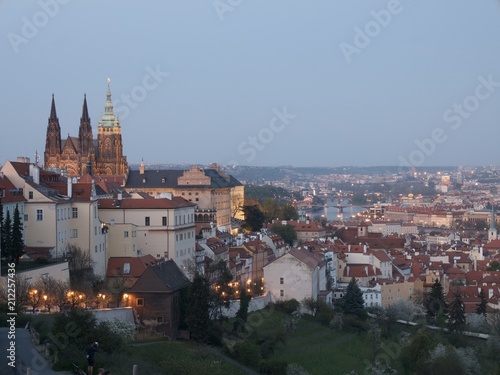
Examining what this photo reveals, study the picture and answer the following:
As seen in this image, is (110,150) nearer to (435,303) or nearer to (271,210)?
(271,210)

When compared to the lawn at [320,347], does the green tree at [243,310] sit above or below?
above

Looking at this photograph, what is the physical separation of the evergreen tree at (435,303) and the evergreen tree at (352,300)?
116 inches

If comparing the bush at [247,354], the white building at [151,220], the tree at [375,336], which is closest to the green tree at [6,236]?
the white building at [151,220]

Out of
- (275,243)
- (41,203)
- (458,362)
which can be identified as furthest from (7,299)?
(275,243)

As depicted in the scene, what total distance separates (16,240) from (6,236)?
0.29 m

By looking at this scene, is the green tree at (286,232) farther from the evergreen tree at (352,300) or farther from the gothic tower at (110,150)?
the gothic tower at (110,150)

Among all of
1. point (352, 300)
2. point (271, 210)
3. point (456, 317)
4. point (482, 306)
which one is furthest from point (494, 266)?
point (352, 300)

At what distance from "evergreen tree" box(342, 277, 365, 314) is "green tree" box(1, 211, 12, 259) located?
42.1 feet

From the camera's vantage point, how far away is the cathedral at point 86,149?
59062 mm

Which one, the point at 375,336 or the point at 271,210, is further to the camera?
the point at 271,210

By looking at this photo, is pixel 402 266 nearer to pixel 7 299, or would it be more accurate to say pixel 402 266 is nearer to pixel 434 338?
pixel 434 338

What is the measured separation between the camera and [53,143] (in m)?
59.5

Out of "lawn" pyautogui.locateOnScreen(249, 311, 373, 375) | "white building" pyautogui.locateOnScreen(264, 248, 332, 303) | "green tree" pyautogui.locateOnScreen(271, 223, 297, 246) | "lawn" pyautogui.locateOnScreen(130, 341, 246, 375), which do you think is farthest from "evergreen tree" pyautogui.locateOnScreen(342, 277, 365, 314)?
"green tree" pyautogui.locateOnScreen(271, 223, 297, 246)

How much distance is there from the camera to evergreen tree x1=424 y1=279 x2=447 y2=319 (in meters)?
35.6
